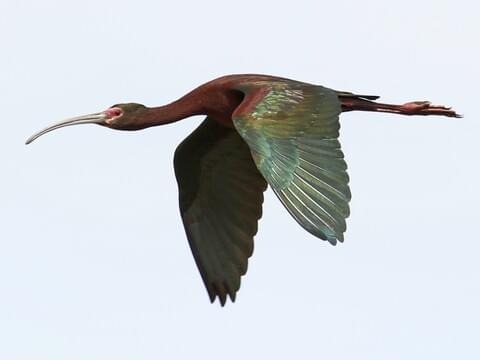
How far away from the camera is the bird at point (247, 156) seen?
19.9m

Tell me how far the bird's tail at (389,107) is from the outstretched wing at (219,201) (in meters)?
1.69

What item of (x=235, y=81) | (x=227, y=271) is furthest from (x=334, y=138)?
(x=227, y=271)

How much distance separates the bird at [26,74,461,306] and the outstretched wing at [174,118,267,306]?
0.04ft

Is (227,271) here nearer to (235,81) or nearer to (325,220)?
(235,81)

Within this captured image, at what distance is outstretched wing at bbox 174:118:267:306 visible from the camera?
23.9 metres

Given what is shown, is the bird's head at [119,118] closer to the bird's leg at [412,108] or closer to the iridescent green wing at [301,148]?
the iridescent green wing at [301,148]

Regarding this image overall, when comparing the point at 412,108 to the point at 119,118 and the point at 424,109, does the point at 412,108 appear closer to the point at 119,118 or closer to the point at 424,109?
the point at 424,109

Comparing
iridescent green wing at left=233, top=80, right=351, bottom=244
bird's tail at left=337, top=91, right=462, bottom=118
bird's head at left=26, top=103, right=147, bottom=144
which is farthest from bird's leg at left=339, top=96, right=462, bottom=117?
bird's head at left=26, top=103, right=147, bottom=144

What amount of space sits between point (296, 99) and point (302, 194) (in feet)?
6.52

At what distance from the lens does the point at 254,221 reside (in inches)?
942

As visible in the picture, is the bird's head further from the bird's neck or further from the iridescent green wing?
the iridescent green wing

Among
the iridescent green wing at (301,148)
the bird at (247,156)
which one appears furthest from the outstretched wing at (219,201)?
the iridescent green wing at (301,148)

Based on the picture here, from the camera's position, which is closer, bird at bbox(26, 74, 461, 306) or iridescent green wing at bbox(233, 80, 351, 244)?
iridescent green wing at bbox(233, 80, 351, 244)

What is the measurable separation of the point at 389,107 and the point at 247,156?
1905 millimetres
